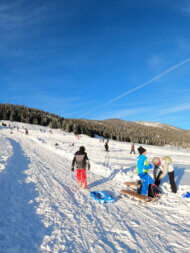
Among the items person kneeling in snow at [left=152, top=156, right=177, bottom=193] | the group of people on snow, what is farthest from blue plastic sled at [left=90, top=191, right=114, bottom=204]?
person kneeling in snow at [left=152, top=156, right=177, bottom=193]

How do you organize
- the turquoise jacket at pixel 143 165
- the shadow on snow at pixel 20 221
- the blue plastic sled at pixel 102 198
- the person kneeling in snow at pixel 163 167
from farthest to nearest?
the person kneeling in snow at pixel 163 167 < the turquoise jacket at pixel 143 165 < the blue plastic sled at pixel 102 198 < the shadow on snow at pixel 20 221

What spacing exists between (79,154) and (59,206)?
249 centimetres

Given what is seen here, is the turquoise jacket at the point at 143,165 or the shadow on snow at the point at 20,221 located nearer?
the shadow on snow at the point at 20,221

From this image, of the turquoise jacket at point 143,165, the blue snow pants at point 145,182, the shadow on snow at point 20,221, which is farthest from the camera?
the blue snow pants at point 145,182

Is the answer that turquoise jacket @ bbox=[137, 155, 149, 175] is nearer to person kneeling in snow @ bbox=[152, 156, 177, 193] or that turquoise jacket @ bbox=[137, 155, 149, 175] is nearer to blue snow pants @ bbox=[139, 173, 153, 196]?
blue snow pants @ bbox=[139, 173, 153, 196]

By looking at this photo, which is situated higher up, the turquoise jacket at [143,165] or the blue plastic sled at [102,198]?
the turquoise jacket at [143,165]

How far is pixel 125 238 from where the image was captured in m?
3.72

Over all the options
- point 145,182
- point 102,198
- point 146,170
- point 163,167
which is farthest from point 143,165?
point 102,198

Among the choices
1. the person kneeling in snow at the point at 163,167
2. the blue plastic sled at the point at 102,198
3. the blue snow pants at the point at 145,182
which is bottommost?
the blue plastic sled at the point at 102,198

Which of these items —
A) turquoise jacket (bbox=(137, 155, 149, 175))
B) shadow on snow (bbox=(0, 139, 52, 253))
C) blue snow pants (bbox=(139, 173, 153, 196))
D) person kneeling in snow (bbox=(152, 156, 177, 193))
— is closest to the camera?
shadow on snow (bbox=(0, 139, 52, 253))

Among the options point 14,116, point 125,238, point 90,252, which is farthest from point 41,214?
point 14,116

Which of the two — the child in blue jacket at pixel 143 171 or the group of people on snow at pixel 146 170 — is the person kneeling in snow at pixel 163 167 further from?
the child in blue jacket at pixel 143 171

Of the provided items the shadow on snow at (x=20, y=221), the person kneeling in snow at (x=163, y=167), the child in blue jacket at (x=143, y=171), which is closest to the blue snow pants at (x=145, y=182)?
the child in blue jacket at (x=143, y=171)

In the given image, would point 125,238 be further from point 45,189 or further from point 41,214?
point 45,189
